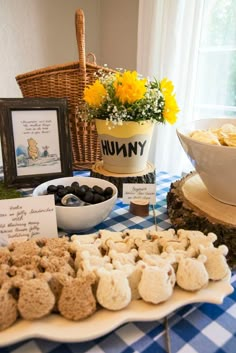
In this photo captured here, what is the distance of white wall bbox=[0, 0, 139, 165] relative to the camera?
6.00ft

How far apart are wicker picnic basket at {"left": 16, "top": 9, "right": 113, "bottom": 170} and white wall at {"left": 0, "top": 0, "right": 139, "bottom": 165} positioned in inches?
42.1

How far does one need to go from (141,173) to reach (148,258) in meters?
0.47

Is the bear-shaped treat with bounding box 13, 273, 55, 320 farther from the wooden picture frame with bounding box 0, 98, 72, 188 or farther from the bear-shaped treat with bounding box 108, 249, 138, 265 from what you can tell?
the wooden picture frame with bounding box 0, 98, 72, 188

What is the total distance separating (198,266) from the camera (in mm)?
407

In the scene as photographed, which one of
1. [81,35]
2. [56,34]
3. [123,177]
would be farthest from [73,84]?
[56,34]

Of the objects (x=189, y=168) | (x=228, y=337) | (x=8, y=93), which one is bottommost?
(x=189, y=168)

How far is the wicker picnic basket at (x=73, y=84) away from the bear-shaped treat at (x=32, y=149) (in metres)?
0.18

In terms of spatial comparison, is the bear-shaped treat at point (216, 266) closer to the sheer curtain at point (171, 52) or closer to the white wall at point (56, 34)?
the sheer curtain at point (171, 52)

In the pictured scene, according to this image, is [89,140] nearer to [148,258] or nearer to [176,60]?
[148,258]

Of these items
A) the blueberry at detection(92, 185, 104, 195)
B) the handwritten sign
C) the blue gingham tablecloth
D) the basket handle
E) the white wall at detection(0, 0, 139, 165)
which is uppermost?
the white wall at detection(0, 0, 139, 165)

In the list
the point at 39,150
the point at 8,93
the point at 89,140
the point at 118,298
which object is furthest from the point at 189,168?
the point at 118,298

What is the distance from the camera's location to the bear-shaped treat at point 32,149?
0.87m

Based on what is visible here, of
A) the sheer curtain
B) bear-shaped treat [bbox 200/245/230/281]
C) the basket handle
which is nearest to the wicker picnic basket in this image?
the basket handle

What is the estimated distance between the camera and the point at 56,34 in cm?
202
